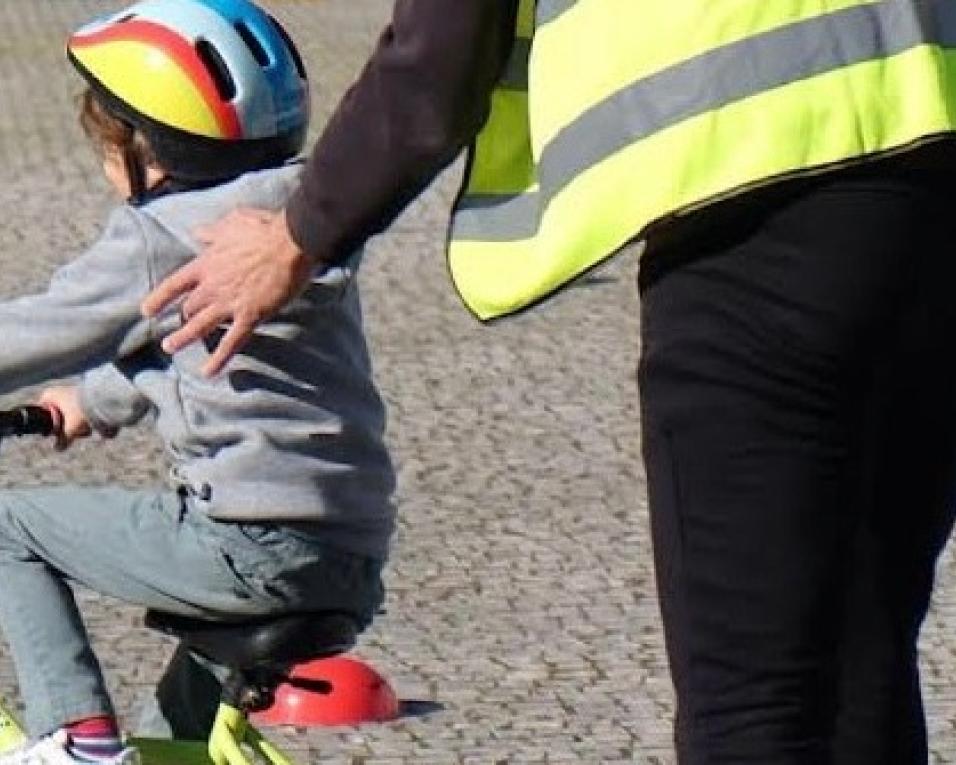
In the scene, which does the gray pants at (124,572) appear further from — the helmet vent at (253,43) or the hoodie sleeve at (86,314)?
the helmet vent at (253,43)

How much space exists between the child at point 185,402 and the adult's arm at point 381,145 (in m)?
0.75

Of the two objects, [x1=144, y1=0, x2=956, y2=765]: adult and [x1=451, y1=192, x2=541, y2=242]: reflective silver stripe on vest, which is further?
[x1=451, y1=192, x2=541, y2=242]: reflective silver stripe on vest

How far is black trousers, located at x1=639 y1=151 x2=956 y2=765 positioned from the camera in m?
2.86

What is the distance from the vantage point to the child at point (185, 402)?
12.9 ft

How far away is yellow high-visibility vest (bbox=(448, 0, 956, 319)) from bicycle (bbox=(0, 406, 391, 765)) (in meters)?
1.16

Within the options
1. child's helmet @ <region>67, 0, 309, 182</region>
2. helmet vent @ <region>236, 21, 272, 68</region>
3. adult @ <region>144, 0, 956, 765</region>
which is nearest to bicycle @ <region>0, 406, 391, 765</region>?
child's helmet @ <region>67, 0, 309, 182</region>

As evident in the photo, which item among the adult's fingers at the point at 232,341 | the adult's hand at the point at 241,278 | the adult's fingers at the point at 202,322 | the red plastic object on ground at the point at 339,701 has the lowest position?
the red plastic object on ground at the point at 339,701

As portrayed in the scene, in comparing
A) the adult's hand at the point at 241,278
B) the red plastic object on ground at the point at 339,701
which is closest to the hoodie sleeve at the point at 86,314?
the adult's hand at the point at 241,278

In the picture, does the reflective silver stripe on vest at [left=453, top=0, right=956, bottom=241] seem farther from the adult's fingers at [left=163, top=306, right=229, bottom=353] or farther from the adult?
the adult's fingers at [left=163, top=306, right=229, bottom=353]

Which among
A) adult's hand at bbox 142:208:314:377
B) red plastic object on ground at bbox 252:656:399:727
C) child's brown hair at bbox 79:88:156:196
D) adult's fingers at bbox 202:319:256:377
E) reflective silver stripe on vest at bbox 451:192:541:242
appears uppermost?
child's brown hair at bbox 79:88:156:196

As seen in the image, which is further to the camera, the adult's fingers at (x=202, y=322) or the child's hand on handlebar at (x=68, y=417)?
the child's hand on handlebar at (x=68, y=417)

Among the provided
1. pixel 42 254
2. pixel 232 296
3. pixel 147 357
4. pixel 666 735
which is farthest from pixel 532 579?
pixel 42 254

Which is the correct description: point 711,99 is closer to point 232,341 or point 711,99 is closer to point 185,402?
point 232,341

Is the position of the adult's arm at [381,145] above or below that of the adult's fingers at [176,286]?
above
